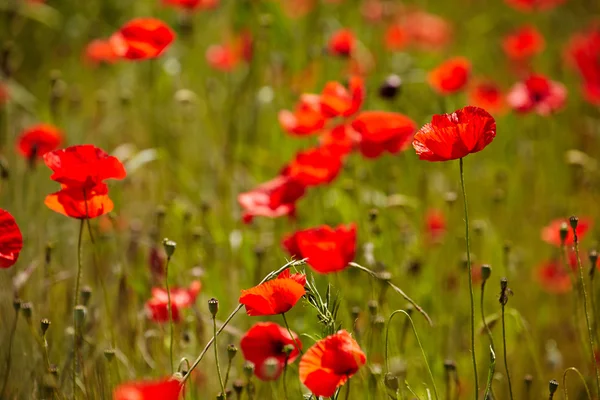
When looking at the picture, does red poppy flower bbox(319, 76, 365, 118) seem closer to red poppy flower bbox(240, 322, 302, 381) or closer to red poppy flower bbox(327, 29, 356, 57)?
red poppy flower bbox(327, 29, 356, 57)

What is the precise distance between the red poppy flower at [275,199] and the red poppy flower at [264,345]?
1.59ft

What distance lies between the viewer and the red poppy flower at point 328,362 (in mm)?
1383

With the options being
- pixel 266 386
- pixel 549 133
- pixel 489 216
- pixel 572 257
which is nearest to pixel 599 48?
pixel 549 133

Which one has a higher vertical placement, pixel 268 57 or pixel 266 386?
pixel 268 57

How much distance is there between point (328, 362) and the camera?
4.57 ft

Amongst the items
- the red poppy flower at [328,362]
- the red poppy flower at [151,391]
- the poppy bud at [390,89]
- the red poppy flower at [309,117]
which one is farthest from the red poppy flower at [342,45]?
the red poppy flower at [151,391]

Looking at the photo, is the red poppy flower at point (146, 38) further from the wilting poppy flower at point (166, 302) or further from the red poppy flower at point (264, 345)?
the red poppy flower at point (264, 345)

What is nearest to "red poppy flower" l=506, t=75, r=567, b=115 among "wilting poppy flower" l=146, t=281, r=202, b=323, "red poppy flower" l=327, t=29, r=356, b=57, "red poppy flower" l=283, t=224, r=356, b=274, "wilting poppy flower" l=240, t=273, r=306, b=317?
"red poppy flower" l=327, t=29, r=356, b=57

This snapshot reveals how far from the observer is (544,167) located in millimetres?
3379

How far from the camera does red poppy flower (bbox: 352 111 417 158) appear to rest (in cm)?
210

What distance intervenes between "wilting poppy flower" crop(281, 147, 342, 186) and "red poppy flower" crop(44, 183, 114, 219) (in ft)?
1.90

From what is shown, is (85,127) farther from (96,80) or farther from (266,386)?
(266,386)

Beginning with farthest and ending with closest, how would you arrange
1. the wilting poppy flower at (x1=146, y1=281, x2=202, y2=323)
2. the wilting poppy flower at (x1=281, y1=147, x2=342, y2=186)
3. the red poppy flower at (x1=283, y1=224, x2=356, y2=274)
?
1. the wilting poppy flower at (x1=281, y1=147, x2=342, y2=186)
2. the wilting poppy flower at (x1=146, y1=281, x2=202, y2=323)
3. the red poppy flower at (x1=283, y1=224, x2=356, y2=274)

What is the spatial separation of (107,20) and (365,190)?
1.84m
